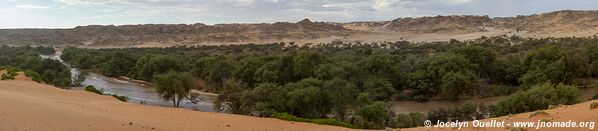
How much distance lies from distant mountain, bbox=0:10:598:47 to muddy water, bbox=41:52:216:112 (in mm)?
72505

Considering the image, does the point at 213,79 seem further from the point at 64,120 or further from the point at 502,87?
the point at 64,120

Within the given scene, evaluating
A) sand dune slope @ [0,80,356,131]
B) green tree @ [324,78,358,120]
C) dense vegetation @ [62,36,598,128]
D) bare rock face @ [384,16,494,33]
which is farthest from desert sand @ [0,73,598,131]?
bare rock face @ [384,16,494,33]

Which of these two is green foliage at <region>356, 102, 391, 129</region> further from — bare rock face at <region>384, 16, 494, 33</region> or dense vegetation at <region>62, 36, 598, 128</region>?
bare rock face at <region>384, 16, 494, 33</region>

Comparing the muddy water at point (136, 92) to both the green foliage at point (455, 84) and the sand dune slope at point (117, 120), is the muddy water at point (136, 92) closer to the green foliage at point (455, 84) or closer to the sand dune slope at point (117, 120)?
the sand dune slope at point (117, 120)

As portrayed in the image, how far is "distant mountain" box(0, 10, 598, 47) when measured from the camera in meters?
135

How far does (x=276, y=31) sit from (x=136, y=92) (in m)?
103

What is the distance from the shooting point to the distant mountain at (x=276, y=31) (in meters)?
135

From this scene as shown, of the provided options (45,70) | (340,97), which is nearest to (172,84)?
(340,97)

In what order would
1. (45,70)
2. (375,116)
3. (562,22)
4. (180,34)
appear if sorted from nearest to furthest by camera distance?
(375,116), (45,70), (562,22), (180,34)

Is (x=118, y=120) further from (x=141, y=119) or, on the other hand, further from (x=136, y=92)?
(x=136, y=92)

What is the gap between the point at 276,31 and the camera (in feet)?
513

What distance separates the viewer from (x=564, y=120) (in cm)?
1777

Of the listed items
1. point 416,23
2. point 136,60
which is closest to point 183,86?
point 136,60

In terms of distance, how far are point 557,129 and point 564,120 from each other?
49.0 inches
